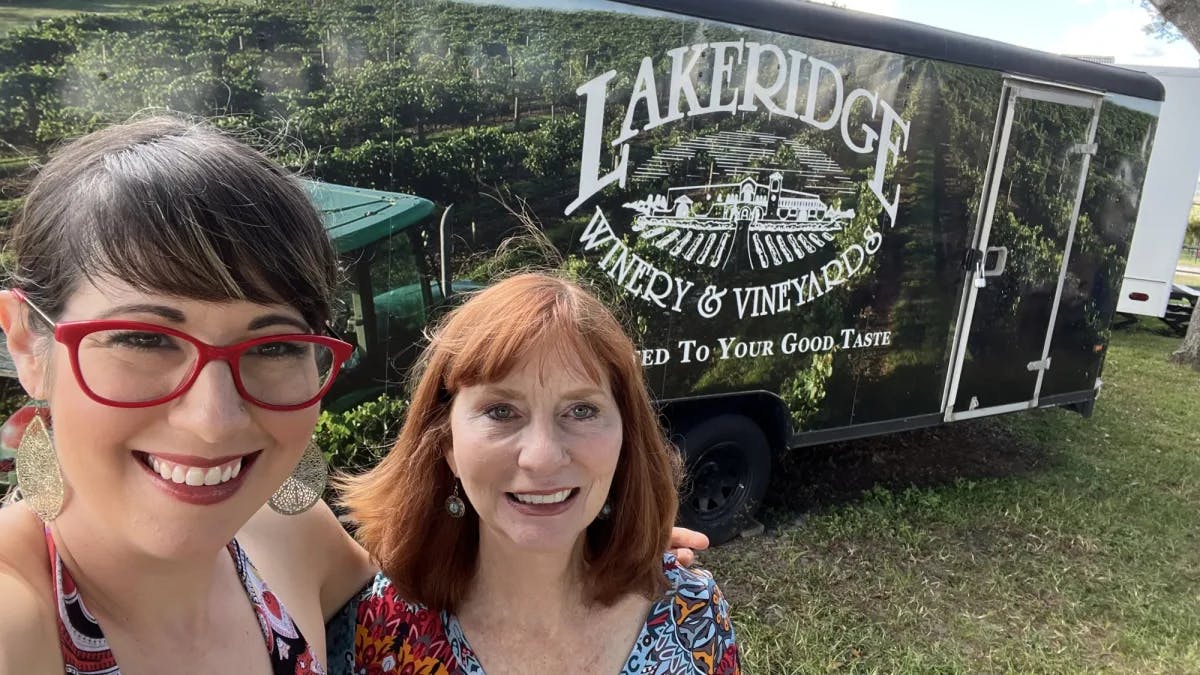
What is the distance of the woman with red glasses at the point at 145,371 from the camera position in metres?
0.85

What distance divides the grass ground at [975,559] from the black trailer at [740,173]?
2.02 ft

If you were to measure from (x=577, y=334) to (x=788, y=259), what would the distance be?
111 inches

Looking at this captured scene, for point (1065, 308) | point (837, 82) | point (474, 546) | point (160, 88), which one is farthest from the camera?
point (1065, 308)

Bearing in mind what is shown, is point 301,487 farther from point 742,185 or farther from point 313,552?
point 742,185

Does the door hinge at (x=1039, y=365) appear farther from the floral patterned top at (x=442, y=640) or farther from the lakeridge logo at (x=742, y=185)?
the floral patterned top at (x=442, y=640)

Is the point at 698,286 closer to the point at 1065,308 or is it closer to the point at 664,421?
the point at 664,421

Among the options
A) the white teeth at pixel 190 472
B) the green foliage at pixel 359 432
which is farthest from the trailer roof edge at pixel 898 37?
the white teeth at pixel 190 472

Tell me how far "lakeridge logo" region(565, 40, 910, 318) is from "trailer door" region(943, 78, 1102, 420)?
0.87 metres

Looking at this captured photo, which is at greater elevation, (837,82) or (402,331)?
(837,82)

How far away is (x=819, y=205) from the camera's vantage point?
156 inches

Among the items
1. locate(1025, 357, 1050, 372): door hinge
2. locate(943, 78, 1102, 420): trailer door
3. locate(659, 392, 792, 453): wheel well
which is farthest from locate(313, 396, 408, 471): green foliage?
locate(1025, 357, 1050, 372): door hinge

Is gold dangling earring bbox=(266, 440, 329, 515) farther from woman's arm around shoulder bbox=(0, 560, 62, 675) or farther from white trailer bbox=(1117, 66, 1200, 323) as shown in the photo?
white trailer bbox=(1117, 66, 1200, 323)

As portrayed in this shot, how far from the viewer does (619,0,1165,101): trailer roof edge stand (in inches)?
136

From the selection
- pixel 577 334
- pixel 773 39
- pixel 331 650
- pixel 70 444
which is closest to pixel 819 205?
pixel 773 39
